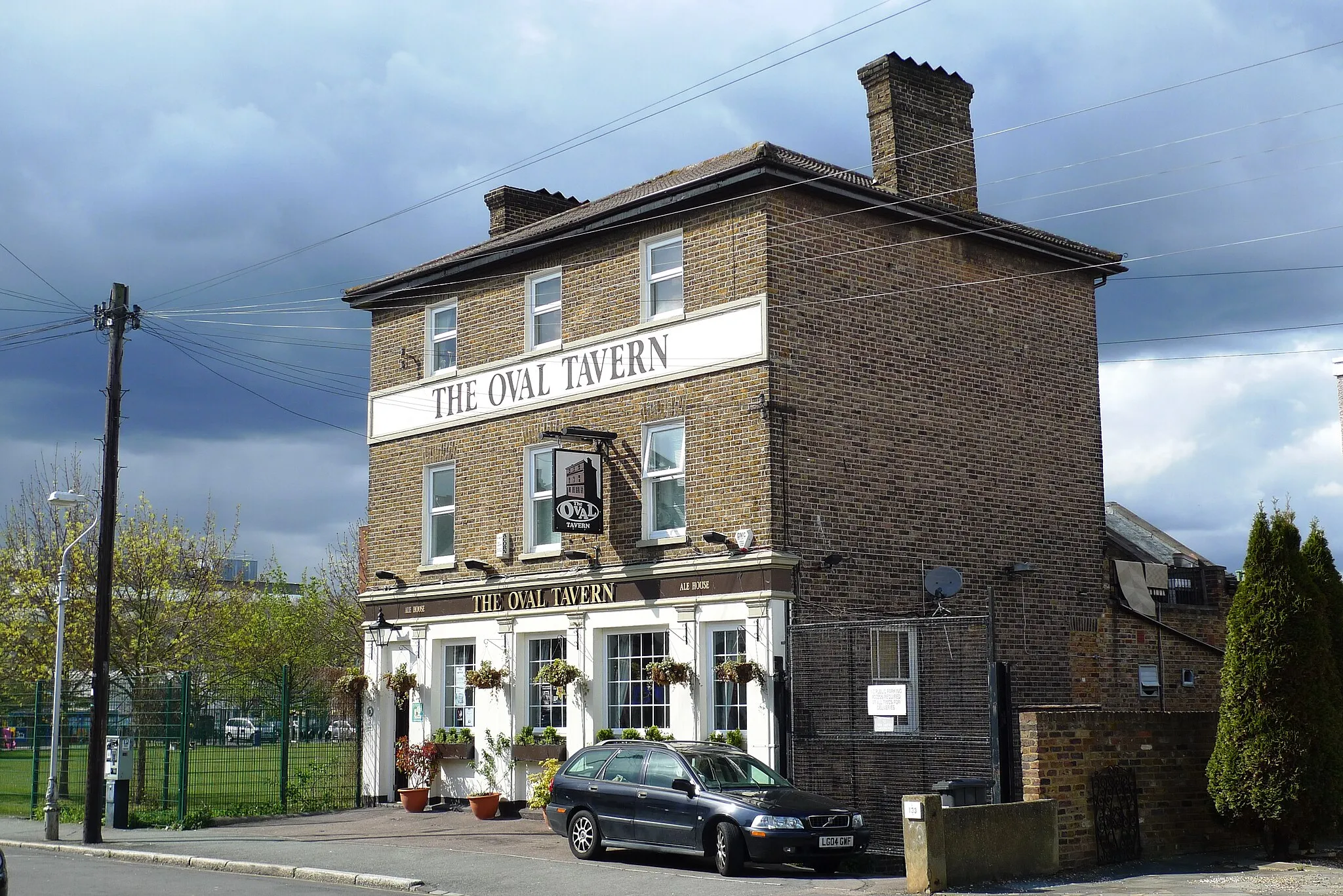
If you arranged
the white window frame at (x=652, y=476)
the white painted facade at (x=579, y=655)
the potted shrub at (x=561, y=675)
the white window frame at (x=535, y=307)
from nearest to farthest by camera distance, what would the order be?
the white painted facade at (x=579, y=655) → the white window frame at (x=652, y=476) → the potted shrub at (x=561, y=675) → the white window frame at (x=535, y=307)

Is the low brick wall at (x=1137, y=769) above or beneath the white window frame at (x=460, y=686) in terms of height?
beneath

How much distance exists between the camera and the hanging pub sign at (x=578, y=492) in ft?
70.9

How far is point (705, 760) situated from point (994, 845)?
3518mm

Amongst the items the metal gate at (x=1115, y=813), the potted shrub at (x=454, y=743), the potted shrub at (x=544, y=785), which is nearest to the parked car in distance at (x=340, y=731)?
the potted shrub at (x=454, y=743)

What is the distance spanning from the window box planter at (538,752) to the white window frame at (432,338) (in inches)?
277

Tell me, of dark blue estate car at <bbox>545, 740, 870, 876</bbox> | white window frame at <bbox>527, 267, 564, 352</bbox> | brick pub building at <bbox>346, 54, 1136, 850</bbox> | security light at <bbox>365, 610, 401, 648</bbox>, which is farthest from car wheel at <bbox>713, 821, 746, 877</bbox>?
security light at <bbox>365, 610, 401, 648</bbox>

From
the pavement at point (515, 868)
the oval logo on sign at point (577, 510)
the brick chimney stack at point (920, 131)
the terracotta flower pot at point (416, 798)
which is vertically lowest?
the pavement at point (515, 868)

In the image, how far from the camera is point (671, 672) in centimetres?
2041

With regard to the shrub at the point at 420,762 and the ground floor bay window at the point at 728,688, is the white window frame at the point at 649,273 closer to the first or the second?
the ground floor bay window at the point at 728,688

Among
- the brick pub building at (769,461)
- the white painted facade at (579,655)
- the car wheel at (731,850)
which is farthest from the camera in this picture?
the brick pub building at (769,461)

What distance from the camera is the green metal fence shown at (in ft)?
79.1

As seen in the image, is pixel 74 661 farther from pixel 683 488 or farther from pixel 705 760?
pixel 705 760

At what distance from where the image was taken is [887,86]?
22922 mm

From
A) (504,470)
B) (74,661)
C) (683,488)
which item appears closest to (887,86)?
(683,488)
